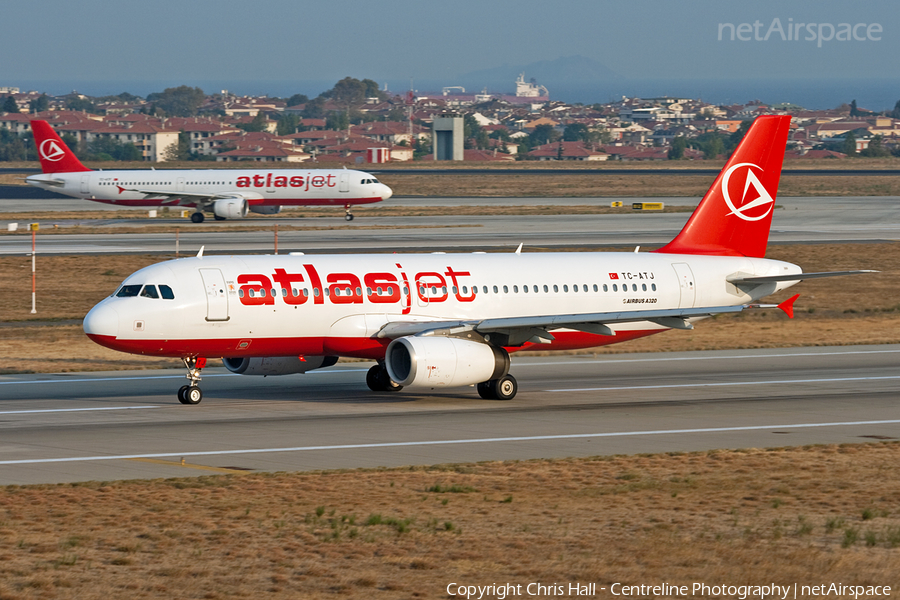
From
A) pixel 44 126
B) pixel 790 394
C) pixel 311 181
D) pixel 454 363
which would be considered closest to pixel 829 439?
pixel 790 394

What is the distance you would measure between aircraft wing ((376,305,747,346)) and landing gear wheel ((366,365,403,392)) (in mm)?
2114

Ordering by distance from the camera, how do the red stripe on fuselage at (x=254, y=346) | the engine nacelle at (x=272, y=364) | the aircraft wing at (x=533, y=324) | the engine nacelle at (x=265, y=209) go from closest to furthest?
the red stripe on fuselage at (x=254, y=346)
the aircraft wing at (x=533, y=324)
the engine nacelle at (x=272, y=364)
the engine nacelle at (x=265, y=209)

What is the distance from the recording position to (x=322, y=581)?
611 inches

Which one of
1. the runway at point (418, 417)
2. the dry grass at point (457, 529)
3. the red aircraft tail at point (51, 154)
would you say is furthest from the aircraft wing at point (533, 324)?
the red aircraft tail at point (51, 154)

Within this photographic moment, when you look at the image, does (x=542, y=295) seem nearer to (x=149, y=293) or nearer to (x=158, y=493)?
(x=149, y=293)

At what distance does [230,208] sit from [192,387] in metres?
67.3

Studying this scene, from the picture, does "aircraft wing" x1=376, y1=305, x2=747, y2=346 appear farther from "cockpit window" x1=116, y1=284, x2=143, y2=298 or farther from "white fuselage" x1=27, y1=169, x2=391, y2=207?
"white fuselage" x1=27, y1=169, x2=391, y2=207

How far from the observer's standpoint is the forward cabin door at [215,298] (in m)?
31.7

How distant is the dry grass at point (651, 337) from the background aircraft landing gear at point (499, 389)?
11.9 metres

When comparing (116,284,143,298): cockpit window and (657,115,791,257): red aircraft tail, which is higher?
(657,115,791,257): red aircraft tail

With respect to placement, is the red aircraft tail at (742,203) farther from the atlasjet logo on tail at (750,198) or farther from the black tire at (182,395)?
the black tire at (182,395)

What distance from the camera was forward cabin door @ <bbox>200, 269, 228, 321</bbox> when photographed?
31656 mm

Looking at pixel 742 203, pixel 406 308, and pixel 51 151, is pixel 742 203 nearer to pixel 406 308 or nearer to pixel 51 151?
pixel 406 308

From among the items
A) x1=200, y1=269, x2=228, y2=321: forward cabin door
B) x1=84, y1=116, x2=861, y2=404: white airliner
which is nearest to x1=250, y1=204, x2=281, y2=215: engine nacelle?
x1=84, y1=116, x2=861, y2=404: white airliner
